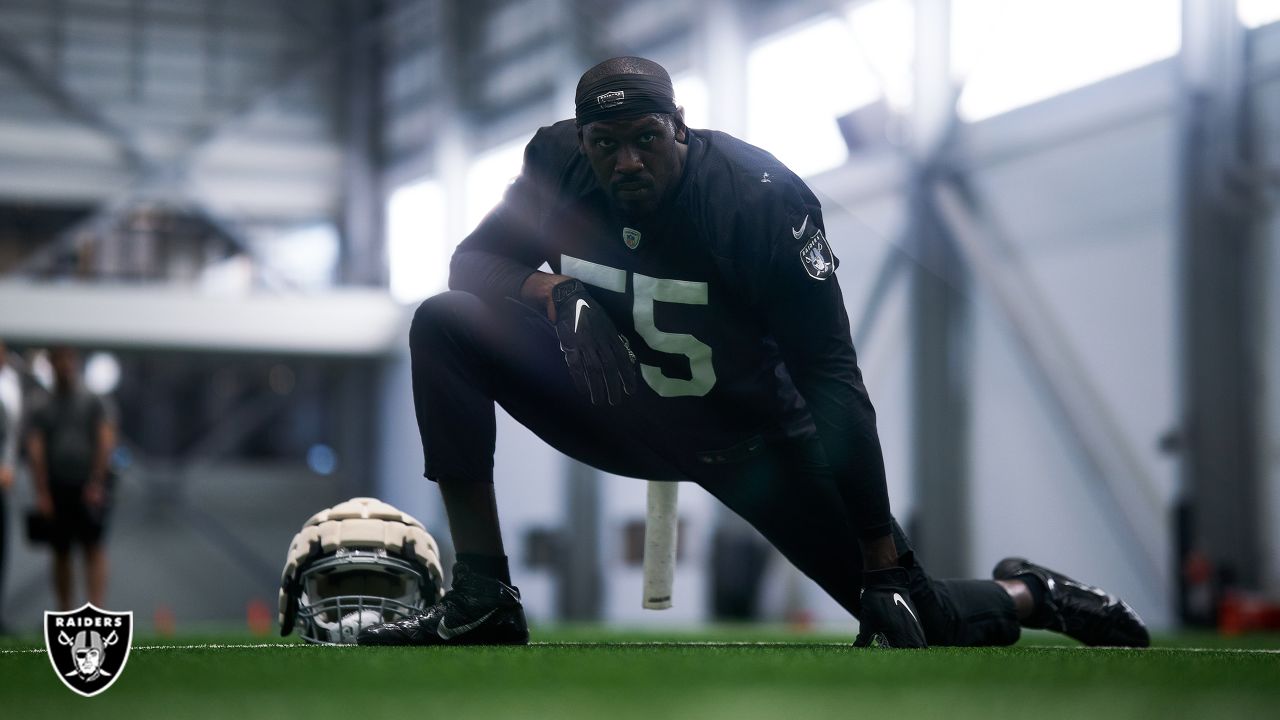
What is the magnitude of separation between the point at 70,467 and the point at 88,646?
5.67 metres

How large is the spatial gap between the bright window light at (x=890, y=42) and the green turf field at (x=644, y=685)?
7.44 metres

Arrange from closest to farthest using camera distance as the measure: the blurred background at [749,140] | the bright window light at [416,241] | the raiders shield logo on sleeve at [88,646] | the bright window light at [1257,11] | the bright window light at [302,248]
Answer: the raiders shield logo on sleeve at [88,646] < the bright window light at [1257,11] < the blurred background at [749,140] < the bright window light at [416,241] < the bright window light at [302,248]

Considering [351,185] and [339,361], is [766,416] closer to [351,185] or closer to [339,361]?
[339,361]

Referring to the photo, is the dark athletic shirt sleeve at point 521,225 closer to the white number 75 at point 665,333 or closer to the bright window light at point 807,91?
the white number 75 at point 665,333

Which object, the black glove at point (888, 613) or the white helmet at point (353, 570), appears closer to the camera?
the black glove at point (888, 613)

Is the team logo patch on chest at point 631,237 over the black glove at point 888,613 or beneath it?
over

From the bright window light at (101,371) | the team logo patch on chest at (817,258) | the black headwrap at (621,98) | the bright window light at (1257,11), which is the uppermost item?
the bright window light at (1257,11)

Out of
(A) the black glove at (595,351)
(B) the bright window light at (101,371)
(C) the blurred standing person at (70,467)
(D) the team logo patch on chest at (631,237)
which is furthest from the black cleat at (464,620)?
(B) the bright window light at (101,371)

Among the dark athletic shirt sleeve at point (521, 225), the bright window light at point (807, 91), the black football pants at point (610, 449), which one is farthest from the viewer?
the bright window light at point (807, 91)

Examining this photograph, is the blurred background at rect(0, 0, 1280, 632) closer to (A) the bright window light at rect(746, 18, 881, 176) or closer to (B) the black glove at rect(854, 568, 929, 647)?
(A) the bright window light at rect(746, 18, 881, 176)

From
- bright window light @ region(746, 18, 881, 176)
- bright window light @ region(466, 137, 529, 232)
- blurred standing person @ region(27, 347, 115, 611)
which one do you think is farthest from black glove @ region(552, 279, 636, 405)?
bright window light @ region(466, 137, 529, 232)

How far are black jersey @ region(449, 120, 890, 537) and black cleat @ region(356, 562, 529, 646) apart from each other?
0.45 metres

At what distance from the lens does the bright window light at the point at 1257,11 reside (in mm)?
7324

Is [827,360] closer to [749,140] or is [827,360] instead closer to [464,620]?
[464,620]
